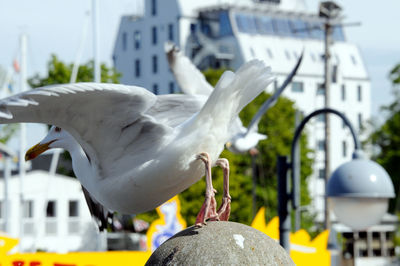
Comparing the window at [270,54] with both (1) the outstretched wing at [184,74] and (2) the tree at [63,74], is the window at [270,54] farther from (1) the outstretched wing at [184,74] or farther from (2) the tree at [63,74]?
(1) the outstretched wing at [184,74]

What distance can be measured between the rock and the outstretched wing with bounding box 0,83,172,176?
2.66 ft

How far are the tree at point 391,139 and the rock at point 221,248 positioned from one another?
4468 centimetres

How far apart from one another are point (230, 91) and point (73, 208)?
49204 millimetres

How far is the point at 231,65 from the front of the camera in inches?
3066

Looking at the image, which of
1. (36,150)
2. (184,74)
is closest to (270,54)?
(184,74)

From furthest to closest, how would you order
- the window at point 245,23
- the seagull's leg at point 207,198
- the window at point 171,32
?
1. the window at point 171,32
2. the window at point 245,23
3. the seagull's leg at point 207,198

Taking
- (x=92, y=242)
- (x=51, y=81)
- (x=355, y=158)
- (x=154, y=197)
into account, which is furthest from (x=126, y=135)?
(x=92, y=242)

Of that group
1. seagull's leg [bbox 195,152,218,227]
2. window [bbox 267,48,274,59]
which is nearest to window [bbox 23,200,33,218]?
window [bbox 267,48,274,59]

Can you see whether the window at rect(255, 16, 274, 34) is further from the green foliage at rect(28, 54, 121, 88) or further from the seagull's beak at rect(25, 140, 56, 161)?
the seagull's beak at rect(25, 140, 56, 161)

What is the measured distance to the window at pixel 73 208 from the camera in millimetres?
56438

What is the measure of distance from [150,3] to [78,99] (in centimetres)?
7492

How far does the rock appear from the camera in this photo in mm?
8141

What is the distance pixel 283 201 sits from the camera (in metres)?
12.3

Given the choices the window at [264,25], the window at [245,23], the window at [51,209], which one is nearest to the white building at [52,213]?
the window at [51,209]
